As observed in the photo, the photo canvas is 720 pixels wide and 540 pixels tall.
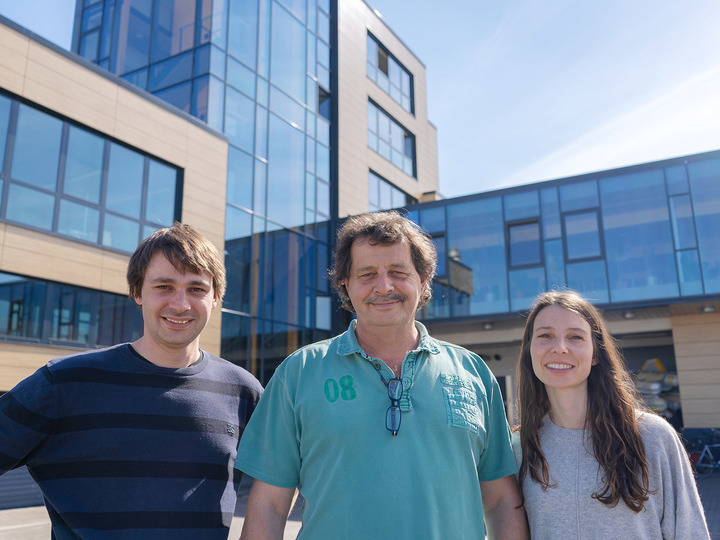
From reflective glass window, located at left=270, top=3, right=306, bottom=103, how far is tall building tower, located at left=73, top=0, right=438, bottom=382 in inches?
1.7

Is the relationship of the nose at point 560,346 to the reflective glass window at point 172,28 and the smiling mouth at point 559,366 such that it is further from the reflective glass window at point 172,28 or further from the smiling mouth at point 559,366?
the reflective glass window at point 172,28

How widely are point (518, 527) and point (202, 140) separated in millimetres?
12856

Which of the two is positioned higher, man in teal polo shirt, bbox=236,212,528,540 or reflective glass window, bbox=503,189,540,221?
reflective glass window, bbox=503,189,540,221

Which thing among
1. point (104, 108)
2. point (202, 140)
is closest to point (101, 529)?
point (104, 108)

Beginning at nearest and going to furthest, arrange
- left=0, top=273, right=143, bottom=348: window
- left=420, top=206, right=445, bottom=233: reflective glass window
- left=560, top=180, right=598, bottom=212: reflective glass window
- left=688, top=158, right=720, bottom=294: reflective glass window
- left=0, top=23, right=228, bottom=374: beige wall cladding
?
left=0, top=273, right=143, bottom=348: window < left=0, top=23, right=228, bottom=374: beige wall cladding < left=688, top=158, right=720, bottom=294: reflective glass window < left=560, top=180, right=598, bottom=212: reflective glass window < left=420, top=206, right=445, bottom=233: reflective glass window

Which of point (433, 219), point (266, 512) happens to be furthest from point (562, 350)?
point (433, 219)

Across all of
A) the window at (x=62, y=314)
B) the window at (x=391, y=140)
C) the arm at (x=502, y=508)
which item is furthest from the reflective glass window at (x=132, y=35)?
the arm at (x=502, y=508)

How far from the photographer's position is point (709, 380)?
13.7m

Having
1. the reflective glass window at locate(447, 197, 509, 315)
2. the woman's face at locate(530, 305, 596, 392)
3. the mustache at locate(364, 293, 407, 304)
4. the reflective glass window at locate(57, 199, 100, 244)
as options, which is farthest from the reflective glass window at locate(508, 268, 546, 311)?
the mustache at locate(364, 293, 407, 304)

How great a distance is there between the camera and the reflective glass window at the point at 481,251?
14883 millimetres

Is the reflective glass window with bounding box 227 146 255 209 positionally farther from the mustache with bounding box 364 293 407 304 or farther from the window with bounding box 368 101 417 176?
the mustache with bounding box 364 293 407 304

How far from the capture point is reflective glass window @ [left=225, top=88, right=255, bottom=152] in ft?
48.9

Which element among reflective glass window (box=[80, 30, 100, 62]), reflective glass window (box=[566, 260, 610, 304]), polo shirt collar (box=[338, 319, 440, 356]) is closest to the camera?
polo shirt collar (box=[338, 319, 440, 356])

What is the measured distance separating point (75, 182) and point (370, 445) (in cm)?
1066
